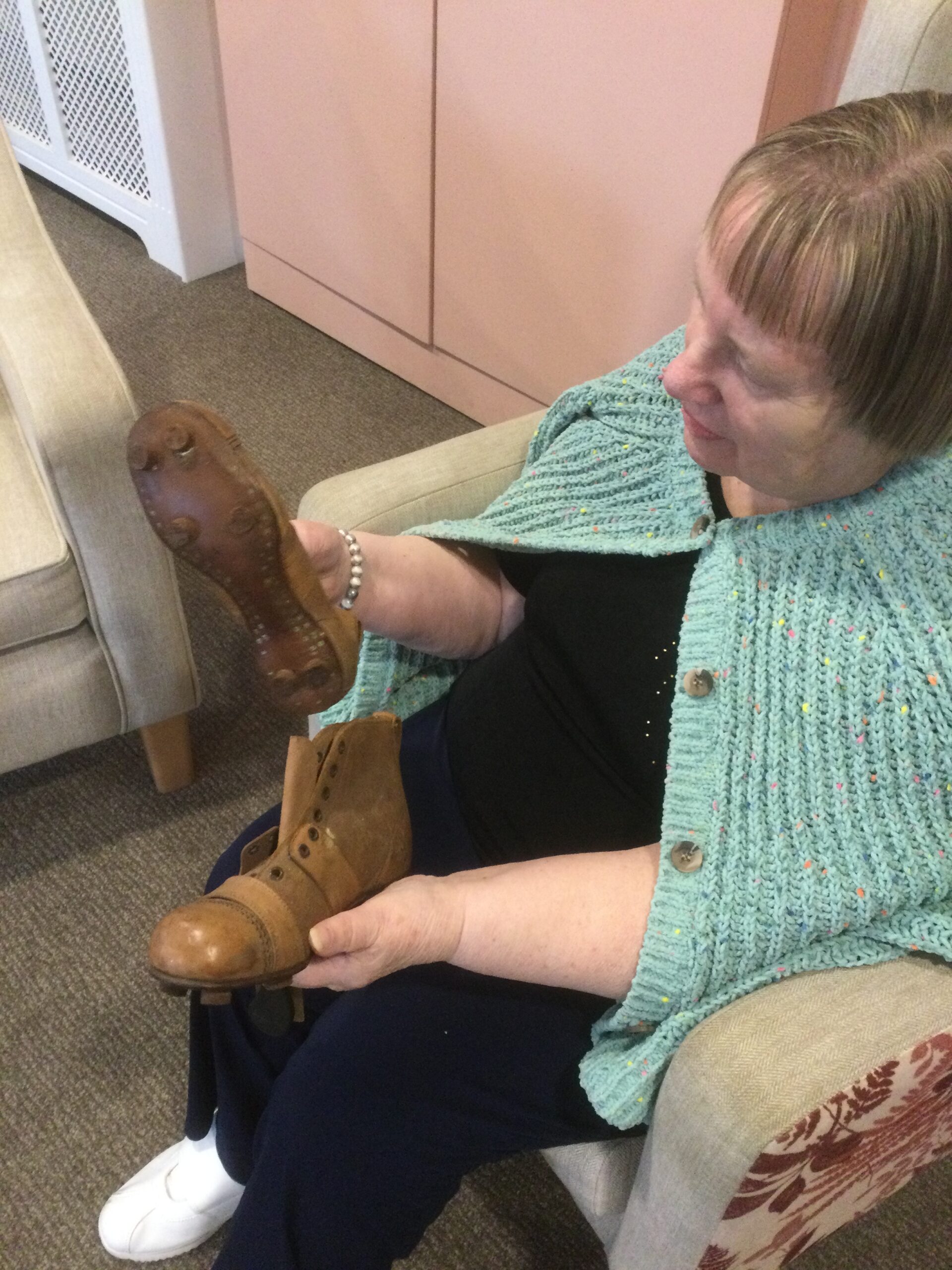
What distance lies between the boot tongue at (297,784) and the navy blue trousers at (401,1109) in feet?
0.49

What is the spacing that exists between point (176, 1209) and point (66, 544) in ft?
2.17

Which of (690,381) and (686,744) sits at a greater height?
(690,381)

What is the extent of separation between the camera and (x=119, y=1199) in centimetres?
104

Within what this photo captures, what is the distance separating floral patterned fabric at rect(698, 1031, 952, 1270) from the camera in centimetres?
61

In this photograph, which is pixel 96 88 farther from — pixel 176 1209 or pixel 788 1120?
pixel 788 1120

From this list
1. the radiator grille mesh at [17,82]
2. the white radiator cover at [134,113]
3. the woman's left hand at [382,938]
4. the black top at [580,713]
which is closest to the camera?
the woman's left hand at [382,938]

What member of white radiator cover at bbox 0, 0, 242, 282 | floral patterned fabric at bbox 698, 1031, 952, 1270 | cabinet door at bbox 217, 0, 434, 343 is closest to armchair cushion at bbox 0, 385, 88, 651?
floral patterned fabric at bbox 698, 1031, 952, 1270

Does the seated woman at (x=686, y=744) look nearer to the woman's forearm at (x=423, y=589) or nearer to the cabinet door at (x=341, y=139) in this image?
the woman's forearm at (x=423, y=589)

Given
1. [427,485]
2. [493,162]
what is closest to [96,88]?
[493,162]

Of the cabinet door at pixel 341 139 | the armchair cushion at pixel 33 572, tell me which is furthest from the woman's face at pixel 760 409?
the cabinet door at pixel 341 139

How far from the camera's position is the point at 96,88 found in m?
2.23

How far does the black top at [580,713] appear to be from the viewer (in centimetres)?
79

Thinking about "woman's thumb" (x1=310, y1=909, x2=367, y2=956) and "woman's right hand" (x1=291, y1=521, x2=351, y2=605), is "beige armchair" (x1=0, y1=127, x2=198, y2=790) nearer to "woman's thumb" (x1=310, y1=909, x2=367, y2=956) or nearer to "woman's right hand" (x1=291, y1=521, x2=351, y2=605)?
"woman's right hand" (x1=291, y1=521, x2=351, y2=605)

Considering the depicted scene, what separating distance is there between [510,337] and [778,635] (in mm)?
1258
